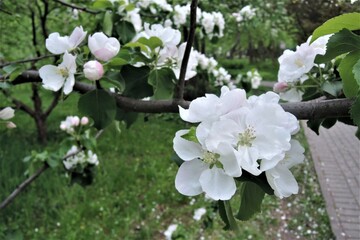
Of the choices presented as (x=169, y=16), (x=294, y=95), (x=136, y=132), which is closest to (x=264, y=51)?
(x=136, y=132)

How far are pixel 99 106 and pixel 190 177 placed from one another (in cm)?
40

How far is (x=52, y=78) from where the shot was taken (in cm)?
91

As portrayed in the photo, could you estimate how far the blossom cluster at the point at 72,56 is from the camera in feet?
2.83

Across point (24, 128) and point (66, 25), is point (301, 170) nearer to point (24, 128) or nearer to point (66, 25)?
point (66, 25)

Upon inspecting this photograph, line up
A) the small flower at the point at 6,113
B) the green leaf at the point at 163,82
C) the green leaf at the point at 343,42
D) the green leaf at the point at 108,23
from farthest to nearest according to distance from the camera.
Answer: the green leaf at the point at 108,23, the small flower at the point at 6,113, the green leaf at the point at 163,82, the green leaf at the point at 343,42

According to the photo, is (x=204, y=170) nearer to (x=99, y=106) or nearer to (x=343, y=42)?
(x=343, y=42)

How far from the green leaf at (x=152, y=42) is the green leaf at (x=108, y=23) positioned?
1.63ft

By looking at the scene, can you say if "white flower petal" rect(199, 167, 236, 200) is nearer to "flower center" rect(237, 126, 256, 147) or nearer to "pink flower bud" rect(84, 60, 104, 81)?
"flower center" rect(237, 126, 256, 147)

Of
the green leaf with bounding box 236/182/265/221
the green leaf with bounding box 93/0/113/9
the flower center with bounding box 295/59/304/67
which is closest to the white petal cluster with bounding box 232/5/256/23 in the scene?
the green leaf with bounding box 93/0/113/9

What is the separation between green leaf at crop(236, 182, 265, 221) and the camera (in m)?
0.65

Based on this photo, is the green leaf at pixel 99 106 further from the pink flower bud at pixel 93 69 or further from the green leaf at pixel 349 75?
the green leaf at pixel 349 75

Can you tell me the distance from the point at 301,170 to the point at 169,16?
9.60 ft

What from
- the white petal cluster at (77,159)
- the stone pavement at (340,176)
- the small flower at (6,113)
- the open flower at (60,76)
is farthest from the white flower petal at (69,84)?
the stone pavement at (340,176)

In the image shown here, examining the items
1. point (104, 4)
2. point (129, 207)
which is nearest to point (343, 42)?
point (104, 4)
